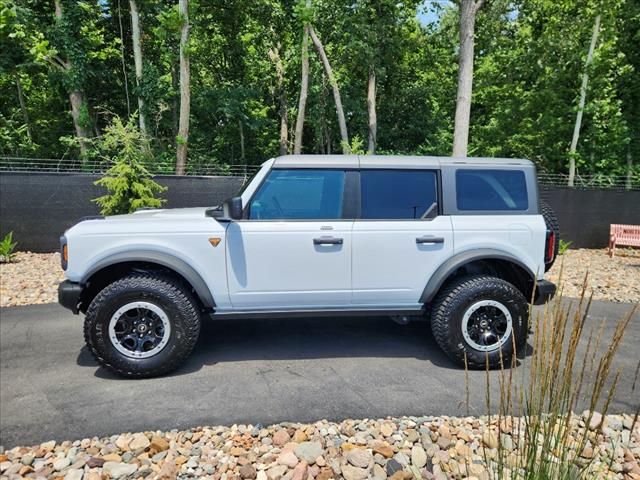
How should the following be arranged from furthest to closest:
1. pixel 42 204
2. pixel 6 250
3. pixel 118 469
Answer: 1. pixel 42 204
2. pixel 6 250
3. pixel 118 469

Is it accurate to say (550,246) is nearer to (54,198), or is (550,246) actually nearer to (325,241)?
(325,241)

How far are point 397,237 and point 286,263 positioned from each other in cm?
96

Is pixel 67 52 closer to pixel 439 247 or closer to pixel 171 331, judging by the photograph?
pixel 171 331

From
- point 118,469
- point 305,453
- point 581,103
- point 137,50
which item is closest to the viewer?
point 118,469

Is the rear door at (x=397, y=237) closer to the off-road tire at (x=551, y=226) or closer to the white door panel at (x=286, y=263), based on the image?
the white door panel at (x=286, y=263)

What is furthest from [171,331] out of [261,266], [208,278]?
[261,266]

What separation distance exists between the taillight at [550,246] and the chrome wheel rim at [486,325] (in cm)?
65

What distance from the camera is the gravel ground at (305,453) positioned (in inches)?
86.7

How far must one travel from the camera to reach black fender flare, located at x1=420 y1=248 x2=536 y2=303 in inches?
134

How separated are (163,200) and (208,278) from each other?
5.79 meters

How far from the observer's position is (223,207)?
11.2 ft

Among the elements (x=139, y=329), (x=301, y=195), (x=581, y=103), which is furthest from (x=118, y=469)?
(x=581, y=103)

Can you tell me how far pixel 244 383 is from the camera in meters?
3.20

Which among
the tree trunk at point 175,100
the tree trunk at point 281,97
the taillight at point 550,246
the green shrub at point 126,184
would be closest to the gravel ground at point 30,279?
the green shrub at point 126,184
